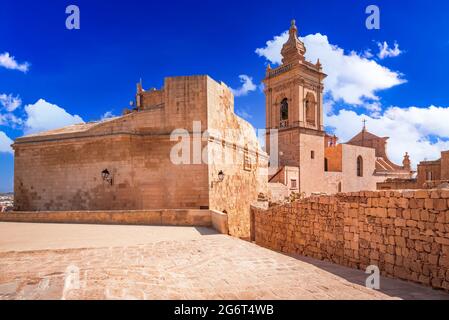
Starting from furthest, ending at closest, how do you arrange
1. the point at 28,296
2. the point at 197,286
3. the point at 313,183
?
1. the point at 313,183
2. the point at 197,286
3. the point at 28,296

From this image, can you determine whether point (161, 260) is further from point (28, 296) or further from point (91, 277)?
point (28, 296)

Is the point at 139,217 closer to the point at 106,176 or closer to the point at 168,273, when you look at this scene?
the point at 106,176

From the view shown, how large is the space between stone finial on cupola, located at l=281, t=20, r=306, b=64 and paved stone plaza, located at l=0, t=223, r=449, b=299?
28649 millimetres

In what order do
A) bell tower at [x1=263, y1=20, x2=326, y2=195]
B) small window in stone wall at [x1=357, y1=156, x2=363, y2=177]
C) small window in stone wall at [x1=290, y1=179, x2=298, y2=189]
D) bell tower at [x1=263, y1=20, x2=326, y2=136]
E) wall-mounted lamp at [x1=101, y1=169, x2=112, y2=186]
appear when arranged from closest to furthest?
wall-mounted lamp at [x1=101, y1=169, x2=112, y2=186] < small window in stone wall at [x1=290, y1=179, x2=298, y2=189] < bell tower at [x1=263, y1=20, x2=326, y2=195] < bell tower at [x1=263, y1=20, x2=326, y2=136] < small window in stone wall at [x1=357, y1=156, x2=363, y2=177]

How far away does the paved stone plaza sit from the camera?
3.32m

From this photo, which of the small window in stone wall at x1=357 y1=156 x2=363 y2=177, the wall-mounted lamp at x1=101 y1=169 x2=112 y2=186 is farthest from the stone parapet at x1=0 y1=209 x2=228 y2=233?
the small window in stone wall at x1=357 y1=156 x2=363 y2=177

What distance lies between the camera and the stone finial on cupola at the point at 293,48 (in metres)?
30.6

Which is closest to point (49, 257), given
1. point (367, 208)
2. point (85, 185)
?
point (367, 208)

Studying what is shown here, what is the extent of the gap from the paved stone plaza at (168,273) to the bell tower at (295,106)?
24.1 m

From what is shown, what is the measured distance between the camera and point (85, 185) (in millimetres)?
11672

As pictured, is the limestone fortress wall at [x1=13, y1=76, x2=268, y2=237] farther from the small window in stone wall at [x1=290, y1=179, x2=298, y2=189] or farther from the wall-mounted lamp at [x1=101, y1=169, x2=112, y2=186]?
the small window in stone wall at [x1=290, y1=179, x2=298, y2=189]

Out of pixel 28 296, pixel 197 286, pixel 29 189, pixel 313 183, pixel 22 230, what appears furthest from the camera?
pixel 313 183

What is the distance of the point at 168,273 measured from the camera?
13.3ft

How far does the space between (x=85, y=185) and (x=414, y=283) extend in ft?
38.2
